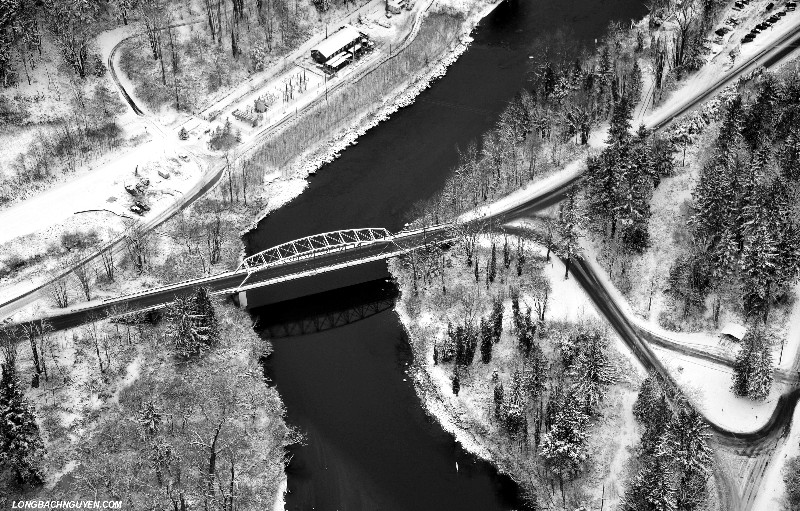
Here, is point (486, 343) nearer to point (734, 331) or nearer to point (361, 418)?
point (361, 418)

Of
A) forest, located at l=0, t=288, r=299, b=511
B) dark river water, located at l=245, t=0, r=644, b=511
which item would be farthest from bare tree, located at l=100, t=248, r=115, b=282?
dark river water, located at l=245, t=0, r=644, b=511

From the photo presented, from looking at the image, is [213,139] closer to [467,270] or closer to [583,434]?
[467,270]

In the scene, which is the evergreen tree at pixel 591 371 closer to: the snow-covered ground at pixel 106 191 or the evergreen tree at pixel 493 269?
the evergreen tree at pixel 493 269

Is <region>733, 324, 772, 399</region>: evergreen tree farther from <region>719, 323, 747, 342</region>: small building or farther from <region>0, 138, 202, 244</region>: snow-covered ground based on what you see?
<region>0, 138, 202, 244</region>: snow-covered ground

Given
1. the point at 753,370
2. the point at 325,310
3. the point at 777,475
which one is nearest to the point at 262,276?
the point at 325,310

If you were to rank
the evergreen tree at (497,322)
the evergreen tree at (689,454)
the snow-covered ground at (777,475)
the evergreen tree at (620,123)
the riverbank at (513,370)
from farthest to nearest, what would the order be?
the evergreen tree at (620,123)
the evergreen tree at (497,322)
the riverbank at (513,370)
the snow-covered ground at (777,475)
the evergreen tree at (689,454)

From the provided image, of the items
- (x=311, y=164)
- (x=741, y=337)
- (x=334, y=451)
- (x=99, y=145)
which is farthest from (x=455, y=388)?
(x=99, y=145)

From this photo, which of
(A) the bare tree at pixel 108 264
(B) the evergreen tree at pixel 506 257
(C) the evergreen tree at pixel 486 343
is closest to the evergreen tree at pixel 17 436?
(A) the bare tree at pixel 108 264

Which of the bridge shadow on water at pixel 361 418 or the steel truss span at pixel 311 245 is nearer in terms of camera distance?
the bridge shadow on water at pixel 361 418
